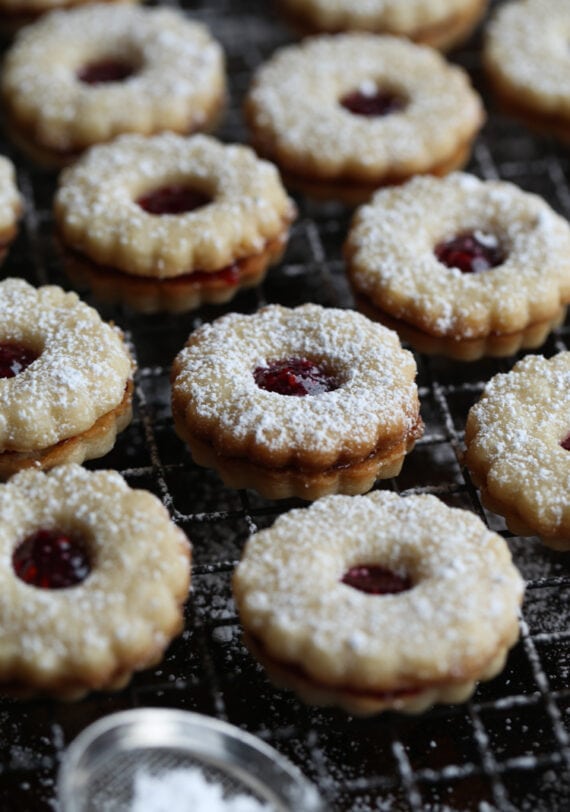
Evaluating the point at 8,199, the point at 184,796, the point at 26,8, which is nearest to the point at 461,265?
the point at 8,199

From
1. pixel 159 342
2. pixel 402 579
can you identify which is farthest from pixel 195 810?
pixel 159 342

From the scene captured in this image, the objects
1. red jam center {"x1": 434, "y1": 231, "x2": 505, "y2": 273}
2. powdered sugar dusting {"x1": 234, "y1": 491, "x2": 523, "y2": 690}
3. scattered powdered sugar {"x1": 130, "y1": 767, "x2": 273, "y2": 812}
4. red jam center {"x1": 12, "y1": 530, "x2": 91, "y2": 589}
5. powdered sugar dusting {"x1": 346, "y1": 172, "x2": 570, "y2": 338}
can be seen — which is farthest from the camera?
red jam center {"x1": 434, "y1": 231, "x2": 505, "y2": 273}

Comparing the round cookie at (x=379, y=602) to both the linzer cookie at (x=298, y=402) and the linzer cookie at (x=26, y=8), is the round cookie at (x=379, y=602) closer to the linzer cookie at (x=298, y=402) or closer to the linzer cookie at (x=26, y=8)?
the linzer cookie at (x=298, y=402)

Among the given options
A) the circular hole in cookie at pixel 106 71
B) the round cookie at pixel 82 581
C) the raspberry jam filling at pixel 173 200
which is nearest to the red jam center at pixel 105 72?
the circular hole in cookie at pixel 106 71

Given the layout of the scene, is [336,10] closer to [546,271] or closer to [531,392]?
[546,271]

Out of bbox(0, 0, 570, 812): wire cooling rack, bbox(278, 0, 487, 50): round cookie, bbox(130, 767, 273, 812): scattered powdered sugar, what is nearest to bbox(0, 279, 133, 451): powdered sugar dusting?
bbox(0, 0, 570, 812): wire cooling rack

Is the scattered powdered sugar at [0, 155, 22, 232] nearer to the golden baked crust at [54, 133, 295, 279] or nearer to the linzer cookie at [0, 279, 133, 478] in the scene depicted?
the golden baked crust at [54, 133, 295, 279]
